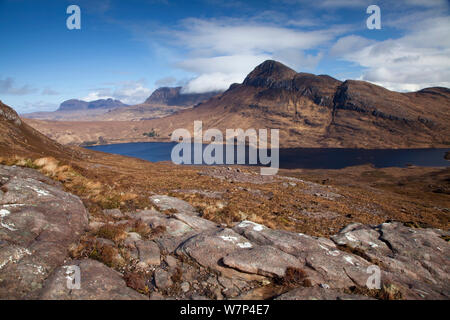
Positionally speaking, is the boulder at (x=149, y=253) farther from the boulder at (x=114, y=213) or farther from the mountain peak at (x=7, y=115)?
the mountain peak at (x=7, y=115)

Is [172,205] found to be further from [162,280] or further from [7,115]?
[7,115]

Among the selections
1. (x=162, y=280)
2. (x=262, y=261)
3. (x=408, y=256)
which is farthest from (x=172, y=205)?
(x=408, y=256)

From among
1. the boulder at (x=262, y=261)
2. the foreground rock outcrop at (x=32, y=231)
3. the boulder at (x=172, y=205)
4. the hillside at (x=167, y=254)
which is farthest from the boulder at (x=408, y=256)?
the foreground rock outcrop at (x=32, y=231)

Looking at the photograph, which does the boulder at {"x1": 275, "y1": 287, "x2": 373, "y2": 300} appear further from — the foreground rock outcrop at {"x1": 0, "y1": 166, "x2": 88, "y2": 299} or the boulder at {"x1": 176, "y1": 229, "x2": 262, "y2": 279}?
the foreground rock outcrop at {"x1": 0, "y1": 166, "x2": 88, "y2": 299}

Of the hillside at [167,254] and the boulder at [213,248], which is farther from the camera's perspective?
the boulder at [213,248]

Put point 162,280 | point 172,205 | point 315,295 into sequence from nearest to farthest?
point 315,295, point 162,280, point 172,205

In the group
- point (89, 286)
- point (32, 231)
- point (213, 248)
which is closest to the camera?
point (89, 286)

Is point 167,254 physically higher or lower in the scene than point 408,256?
higher

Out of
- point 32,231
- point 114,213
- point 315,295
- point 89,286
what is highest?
point 32,231

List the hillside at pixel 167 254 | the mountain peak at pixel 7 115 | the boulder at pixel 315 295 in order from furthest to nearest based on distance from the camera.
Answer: the mountain peak at pixel 7 115 → the boulder at pixel 315 295 → the hillside at pixel 167 254

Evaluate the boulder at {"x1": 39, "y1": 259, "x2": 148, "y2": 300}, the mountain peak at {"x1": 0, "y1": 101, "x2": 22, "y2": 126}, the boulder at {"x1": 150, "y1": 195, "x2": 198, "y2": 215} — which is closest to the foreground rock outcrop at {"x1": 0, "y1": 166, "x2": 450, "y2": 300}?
the boulder at {"x1": 39, "y1": 259, "x2": 148, "y2": 300}
